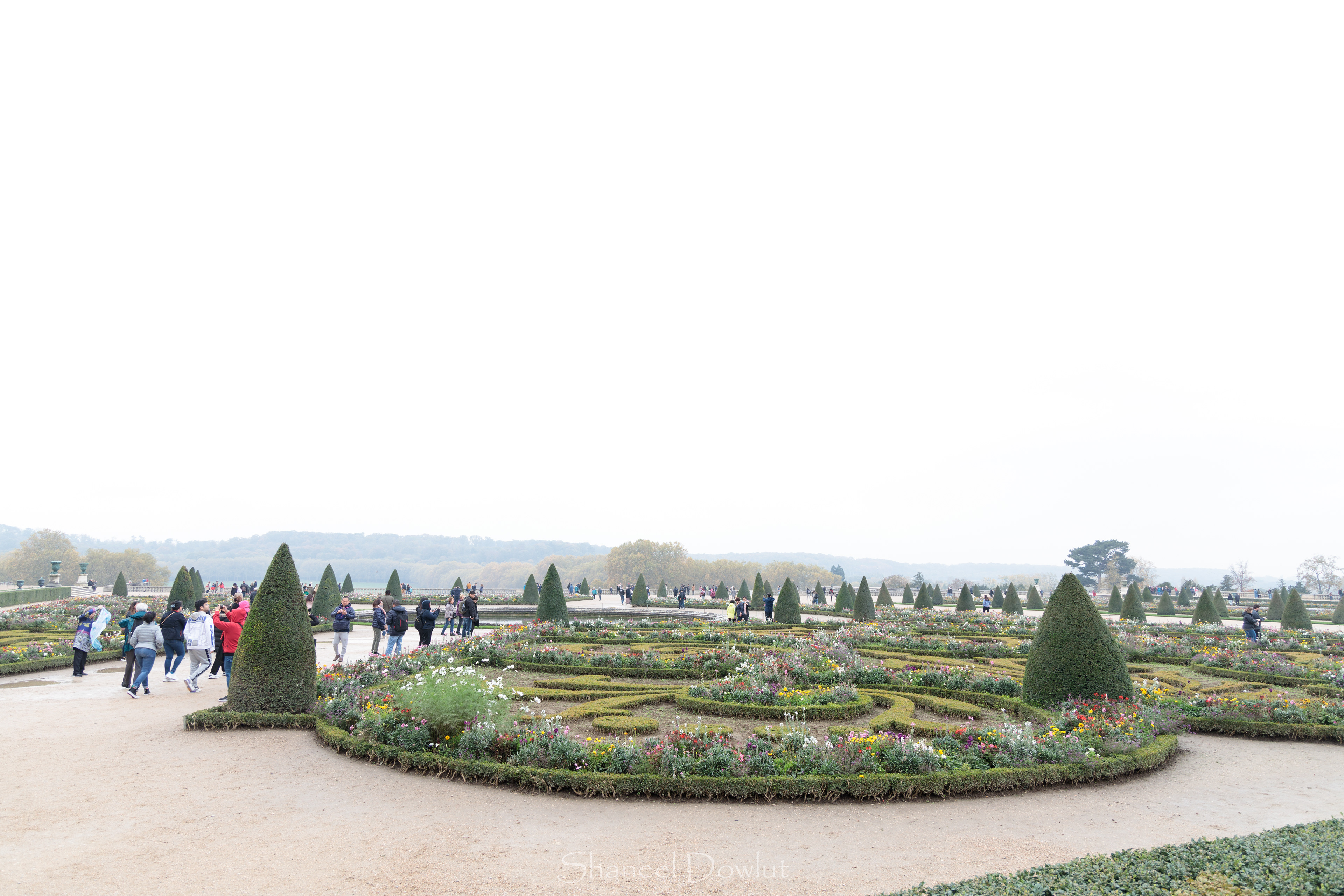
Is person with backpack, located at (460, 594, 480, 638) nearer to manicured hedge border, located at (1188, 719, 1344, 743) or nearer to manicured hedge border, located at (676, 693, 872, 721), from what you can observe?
manicured hedge border, located at (676, 693, 872, 721)

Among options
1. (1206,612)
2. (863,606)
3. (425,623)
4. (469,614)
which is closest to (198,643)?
(425,623)

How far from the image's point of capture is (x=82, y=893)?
4926 mm

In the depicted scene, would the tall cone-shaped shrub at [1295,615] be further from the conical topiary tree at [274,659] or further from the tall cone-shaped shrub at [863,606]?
the conical topiary tree at [274,659]

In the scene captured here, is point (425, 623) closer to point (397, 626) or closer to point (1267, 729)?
point (397, 626)

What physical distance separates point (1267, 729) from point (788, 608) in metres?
18.3

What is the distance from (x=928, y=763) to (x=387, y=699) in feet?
22.4

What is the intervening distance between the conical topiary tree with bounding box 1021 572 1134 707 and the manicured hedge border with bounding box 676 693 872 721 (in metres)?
2.41

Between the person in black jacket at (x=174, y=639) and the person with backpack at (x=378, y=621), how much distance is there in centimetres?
351

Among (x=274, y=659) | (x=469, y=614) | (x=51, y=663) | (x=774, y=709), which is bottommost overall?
(x=51, y=663)

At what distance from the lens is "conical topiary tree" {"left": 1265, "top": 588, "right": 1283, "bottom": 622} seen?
35.1m

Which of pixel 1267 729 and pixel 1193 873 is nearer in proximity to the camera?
pixel 1193 873

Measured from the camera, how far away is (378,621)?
16.6 metres

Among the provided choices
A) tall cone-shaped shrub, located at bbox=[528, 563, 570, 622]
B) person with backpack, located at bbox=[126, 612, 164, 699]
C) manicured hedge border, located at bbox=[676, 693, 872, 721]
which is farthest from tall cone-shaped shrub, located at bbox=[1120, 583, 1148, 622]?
person with backpack, located at bbox=[126, 612, 164, 699]

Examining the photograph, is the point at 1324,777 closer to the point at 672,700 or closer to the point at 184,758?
the point at 672,700
